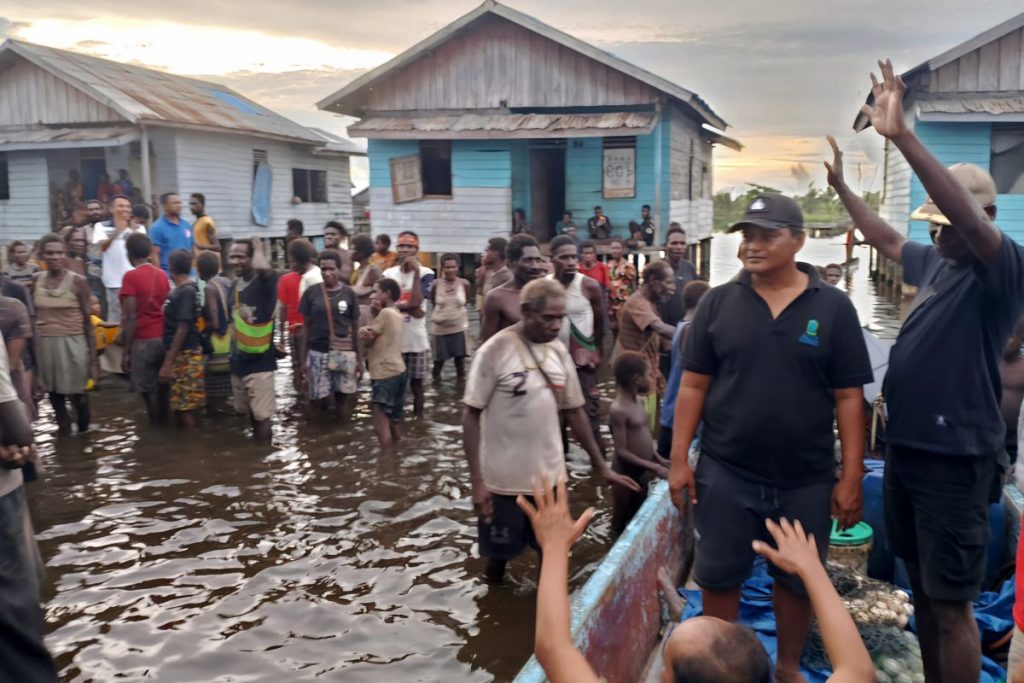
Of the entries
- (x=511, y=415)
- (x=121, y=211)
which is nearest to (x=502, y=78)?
(x=121, y=211)

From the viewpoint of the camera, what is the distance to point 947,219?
9.77 feet

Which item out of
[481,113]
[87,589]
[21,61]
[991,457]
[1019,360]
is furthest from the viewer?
[21,61]

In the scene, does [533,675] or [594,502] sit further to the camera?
[594,502]

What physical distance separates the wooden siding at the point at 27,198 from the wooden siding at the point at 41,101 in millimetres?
899

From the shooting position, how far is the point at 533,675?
2791 millimetres

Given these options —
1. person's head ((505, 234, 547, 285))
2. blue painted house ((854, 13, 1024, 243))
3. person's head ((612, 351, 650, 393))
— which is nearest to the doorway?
blue painted house ((854, 13, 1024, 243))

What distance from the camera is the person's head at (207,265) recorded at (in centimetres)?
820

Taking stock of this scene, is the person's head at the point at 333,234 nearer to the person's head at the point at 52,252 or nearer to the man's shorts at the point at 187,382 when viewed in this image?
the man's shorts at the point at 187,382

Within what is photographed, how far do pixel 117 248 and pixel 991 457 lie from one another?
10.4 metres

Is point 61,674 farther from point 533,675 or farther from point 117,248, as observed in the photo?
point 117,248

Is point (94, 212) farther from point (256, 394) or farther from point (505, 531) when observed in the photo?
point (505, 531)

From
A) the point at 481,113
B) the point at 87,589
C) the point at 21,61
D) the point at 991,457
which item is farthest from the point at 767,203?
the point at 21,61

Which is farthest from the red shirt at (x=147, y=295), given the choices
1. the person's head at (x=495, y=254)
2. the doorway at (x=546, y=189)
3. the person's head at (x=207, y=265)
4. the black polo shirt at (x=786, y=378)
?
the doorway at (x=546, y=189)

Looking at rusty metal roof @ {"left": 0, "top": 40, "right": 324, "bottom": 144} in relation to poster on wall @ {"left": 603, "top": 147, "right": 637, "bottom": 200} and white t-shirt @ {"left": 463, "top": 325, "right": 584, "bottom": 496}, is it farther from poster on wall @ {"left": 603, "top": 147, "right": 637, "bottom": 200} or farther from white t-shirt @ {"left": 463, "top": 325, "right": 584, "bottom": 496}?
white t-shirt @ {"left": 463, "top": 325, "right": 584, "bottom": 496}
